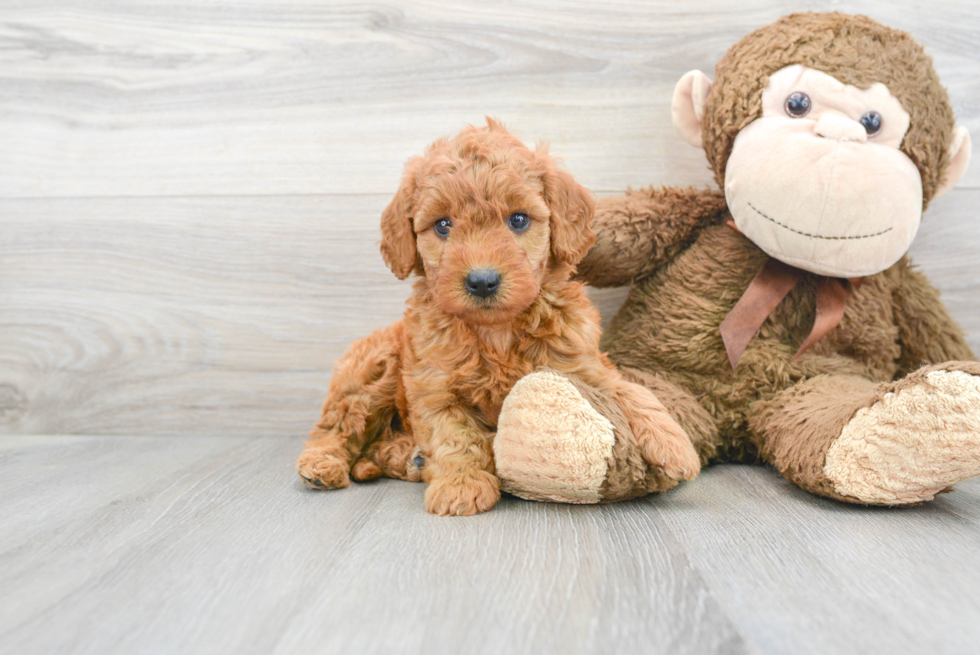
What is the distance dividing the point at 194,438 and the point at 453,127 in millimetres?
1098

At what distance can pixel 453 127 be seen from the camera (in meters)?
1.79

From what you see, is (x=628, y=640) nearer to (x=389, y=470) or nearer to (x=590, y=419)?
(x=590, y=419)

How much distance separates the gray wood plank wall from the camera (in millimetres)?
1752

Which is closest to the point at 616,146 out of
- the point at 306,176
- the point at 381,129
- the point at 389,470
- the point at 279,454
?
the point at 381,129

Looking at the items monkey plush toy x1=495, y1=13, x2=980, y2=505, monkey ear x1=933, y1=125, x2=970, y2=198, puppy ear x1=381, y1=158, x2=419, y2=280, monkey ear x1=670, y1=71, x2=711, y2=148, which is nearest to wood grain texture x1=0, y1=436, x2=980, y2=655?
monkey plush toy x1=495, y1=13, x2=980, y2=505

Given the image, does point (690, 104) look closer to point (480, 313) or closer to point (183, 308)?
point (480, 313)

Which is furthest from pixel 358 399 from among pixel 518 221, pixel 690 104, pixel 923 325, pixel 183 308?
pixel 923 325

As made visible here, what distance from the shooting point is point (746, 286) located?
1547 mm

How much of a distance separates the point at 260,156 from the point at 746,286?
1.26 metres

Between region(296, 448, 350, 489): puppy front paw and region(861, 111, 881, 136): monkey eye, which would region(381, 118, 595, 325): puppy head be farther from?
region(861, 111, 881, 136): monkey eye

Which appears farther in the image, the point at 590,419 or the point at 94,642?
the point at 590,419

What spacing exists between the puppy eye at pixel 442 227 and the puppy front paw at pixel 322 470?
520 mm

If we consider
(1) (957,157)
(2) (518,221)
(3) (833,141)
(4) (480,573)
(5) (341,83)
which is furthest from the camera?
(5) (341,83)

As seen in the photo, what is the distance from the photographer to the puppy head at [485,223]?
1.18 m
